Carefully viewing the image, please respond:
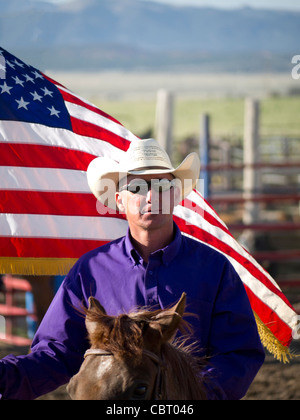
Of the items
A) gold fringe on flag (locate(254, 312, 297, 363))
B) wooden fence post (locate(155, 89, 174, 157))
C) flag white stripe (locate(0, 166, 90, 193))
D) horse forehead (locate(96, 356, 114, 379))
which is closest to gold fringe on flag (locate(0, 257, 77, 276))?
flag white stripe (locate(0, 166, 90, 193))

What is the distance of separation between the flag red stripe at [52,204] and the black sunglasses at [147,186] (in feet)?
3.81

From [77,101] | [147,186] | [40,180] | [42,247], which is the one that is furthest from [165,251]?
[77,101]

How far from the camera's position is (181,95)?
321 feet

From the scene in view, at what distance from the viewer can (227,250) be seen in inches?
139

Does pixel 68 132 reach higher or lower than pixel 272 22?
lower

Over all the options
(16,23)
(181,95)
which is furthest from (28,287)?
(181,95)

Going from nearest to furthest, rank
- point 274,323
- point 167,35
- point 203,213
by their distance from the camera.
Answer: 1. point 274,323
2. point 203,213
3. point 167,35

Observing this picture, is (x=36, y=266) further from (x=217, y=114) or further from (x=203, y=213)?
(x=217, y=114)

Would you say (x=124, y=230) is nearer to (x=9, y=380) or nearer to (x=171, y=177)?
(x=171, y=177)

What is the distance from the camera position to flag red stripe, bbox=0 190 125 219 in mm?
3576

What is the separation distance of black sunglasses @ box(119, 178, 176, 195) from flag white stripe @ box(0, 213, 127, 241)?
1.18 meters

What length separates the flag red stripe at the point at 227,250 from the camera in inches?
138

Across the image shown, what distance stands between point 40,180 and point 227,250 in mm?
1144

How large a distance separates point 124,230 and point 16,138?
0.83 meters
